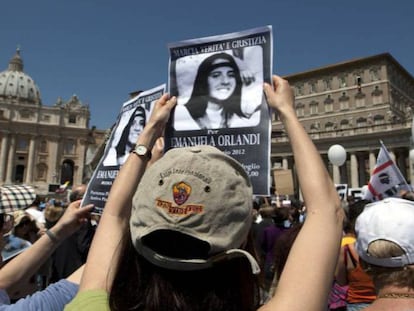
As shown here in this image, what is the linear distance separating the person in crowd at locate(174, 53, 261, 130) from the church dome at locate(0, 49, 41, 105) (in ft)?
434

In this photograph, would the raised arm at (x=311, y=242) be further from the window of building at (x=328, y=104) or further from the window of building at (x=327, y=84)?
the window of building at (x=327, y=84)

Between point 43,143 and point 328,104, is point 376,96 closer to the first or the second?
point 328,104

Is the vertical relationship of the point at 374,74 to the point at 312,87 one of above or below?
above

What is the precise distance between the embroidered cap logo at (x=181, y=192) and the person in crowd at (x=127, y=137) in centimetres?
245

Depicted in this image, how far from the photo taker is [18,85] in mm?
125875

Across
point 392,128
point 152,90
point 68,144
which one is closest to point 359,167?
point 392,128

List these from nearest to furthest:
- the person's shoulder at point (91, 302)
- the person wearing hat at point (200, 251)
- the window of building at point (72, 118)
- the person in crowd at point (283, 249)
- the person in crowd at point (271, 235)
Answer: the person wearing hat at point (200, 251) → the person's shoulder at point (91, 302) → the person in crowd at point (283, 249) → the person in crowd at point (271, 235) → the window of building at point (72, 118)

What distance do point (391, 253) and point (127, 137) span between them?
99.0 inches

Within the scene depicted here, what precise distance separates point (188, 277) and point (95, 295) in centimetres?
38

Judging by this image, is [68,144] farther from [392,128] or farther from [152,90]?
[152,90]

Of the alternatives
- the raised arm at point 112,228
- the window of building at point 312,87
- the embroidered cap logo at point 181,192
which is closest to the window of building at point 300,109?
the window of building at point 312,87

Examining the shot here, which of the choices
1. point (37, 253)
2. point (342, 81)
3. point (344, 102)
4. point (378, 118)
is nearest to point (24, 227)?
point (37, 253)

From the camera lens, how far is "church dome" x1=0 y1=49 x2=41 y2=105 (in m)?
123

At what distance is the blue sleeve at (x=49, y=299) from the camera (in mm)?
1576
